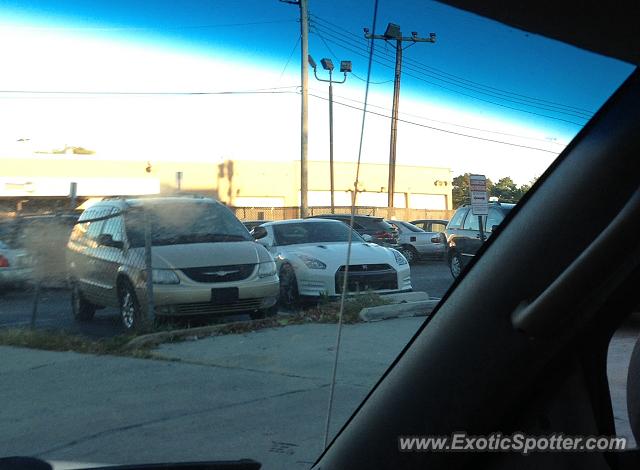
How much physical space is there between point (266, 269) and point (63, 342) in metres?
1.22

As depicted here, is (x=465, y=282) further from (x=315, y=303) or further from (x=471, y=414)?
(x=315, y=303)

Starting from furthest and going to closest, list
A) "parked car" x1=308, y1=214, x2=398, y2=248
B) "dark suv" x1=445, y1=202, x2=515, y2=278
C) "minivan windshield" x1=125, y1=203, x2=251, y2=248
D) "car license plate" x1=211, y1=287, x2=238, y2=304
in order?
"car license plate" x1=211, y1=287, x2=238, y2=304
"minivan windshield" x1=125, y1=203, x2=251, y2=248
"parked car" x1=308, y1=214, x2=398, y2=248
"dark suv" x1=445, y1=202, x2=515, y2=278

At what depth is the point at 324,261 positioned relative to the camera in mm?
3506

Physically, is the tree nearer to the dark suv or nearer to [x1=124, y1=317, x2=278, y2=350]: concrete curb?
the dark suv

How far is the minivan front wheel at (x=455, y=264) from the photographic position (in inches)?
87.4

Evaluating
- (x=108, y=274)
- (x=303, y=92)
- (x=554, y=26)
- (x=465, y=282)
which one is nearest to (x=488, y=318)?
(x=465, y=282)

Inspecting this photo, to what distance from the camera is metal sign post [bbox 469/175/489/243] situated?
214 cm

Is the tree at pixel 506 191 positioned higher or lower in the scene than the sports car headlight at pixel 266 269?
higher

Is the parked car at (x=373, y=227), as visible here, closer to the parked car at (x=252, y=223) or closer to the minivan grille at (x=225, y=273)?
the minivan grille at (x=225, y=273)

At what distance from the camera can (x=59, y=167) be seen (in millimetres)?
2756

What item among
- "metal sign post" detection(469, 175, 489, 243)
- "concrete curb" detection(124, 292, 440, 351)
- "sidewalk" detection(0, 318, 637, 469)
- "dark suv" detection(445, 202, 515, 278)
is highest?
"metal sign post" detection(469, 175, 489, 243)

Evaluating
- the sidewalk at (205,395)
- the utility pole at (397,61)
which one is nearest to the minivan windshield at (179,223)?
the sidewalk at (205,395)

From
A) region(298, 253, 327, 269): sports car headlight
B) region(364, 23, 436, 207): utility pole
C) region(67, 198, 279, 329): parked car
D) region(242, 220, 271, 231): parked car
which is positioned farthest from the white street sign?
region(242, 220, 271, 231): parked car

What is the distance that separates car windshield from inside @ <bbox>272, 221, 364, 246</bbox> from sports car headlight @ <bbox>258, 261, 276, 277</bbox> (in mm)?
159
